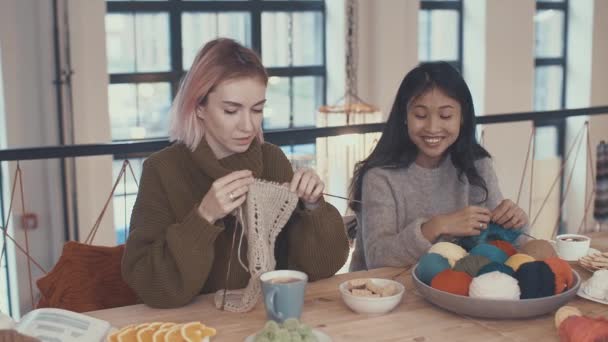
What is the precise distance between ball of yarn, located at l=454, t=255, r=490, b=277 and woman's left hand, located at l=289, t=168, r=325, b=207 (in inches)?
13.3

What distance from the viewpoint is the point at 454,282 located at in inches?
55.1

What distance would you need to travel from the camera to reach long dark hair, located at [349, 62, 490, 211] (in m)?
2.01

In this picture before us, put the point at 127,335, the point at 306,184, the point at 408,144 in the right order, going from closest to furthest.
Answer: the point at 127,335 < the point at 306,184 < the point at 408,144

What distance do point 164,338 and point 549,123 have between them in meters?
6.85

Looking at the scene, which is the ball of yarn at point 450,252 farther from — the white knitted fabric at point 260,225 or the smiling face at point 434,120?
the smiling face at point 434,120

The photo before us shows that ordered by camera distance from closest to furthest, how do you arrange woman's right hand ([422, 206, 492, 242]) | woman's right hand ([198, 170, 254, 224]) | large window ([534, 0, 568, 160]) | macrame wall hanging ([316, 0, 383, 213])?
woman's right hand ([198, 170, 254, 224]) < woman's right hand ([422, 206, 492, 242]) < macrame wall hanging ([316, 0, 383, 213]) < large window ([534, 0, 568, 160])

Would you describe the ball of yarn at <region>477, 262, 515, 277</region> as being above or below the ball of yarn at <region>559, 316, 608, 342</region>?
above

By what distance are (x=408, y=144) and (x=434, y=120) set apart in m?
0.14

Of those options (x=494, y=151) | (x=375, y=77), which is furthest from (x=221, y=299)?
(x=494, y=151)

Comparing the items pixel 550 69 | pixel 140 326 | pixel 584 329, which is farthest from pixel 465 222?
pixel 550 69

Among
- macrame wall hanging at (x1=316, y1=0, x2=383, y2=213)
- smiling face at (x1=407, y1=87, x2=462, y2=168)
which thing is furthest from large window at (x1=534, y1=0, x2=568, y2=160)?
smiling face at (x1=407, y1=87, x2=462, y2=168)

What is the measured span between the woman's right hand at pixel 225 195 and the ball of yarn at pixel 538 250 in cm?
62

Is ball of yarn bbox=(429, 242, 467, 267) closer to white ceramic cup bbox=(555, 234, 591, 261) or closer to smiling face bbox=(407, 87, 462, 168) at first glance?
white ceramic cup bbox=(555, 234, 591, 261)

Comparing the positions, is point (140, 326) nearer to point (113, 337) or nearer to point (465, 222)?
point (113, 337)
